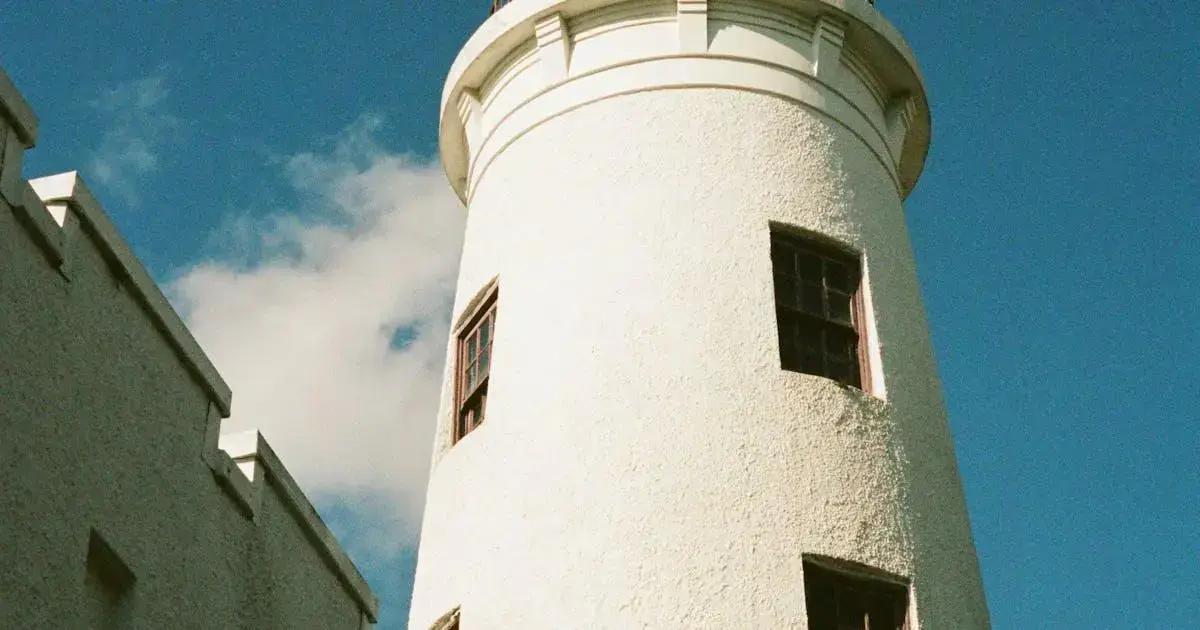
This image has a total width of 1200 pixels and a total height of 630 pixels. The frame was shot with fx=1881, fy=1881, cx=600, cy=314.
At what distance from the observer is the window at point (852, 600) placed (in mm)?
14602

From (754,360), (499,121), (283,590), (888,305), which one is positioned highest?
(499,121)

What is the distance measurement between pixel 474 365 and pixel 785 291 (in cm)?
303

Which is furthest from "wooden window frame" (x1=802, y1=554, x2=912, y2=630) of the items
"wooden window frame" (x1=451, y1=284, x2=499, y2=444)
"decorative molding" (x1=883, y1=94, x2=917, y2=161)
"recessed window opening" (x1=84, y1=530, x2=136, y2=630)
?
"decorative molding" (x1=883, y1=94, x2=917, y2=161)

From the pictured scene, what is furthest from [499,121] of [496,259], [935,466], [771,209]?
[935,466]

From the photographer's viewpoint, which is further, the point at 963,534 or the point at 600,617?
Answer: the point at 963,534

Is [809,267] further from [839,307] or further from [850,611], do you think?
[850,611]

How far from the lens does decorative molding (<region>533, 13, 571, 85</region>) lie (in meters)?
18.6

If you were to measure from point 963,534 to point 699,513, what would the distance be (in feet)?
8.93

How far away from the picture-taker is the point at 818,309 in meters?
16.7

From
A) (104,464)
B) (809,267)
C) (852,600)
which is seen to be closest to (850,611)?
(852,600)

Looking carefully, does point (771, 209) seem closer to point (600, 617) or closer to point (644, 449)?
point (644, 449)

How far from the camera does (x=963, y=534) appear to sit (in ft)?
52.6

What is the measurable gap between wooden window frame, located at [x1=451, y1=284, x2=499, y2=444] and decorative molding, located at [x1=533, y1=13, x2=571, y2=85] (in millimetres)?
2470

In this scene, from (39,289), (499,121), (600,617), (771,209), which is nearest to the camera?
(39,289)
